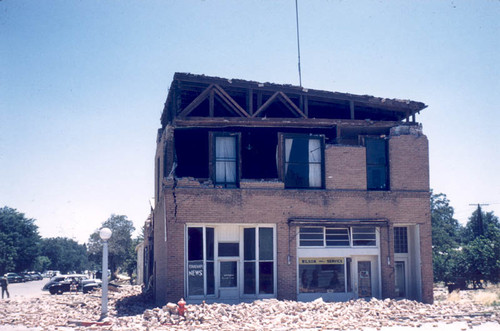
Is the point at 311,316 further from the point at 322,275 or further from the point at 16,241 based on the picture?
the point at 16,241

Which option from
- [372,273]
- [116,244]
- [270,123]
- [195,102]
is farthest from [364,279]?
[116,244]

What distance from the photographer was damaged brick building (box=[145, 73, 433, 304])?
64.0 ft

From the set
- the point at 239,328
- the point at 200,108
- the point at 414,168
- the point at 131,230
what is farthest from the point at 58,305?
the point at 131,230

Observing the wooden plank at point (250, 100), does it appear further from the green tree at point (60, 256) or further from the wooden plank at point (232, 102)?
the green tree at point (60, 256)

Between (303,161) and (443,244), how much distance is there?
36.9m

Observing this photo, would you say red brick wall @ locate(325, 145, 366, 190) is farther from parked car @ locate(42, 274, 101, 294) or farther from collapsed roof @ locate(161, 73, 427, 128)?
parked car @ locate(42, 274, 101, 294)

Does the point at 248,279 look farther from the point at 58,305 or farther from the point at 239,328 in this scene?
the point at 58,305

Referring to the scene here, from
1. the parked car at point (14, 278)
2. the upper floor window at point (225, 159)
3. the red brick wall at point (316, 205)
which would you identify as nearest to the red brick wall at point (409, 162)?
the red brick wall at point (316, 205)

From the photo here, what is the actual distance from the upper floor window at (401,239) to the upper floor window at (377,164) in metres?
2.07

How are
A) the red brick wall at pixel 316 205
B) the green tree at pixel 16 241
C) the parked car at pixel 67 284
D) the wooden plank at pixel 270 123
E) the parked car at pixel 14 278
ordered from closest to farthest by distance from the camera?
the red brick wall at pixel 316 205 → the wooden plank at pixel 270 123 → the parked car at pixel 67 284 → the parked car at pixel 14 278 → the green tree at pixel 16 241

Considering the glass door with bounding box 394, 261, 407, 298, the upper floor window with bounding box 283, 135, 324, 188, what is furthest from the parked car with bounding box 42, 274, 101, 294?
the glass door with bounding box 394, 261, 407, 298

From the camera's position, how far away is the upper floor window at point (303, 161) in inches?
818

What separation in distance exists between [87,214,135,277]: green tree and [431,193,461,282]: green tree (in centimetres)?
4311

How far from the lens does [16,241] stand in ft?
255
